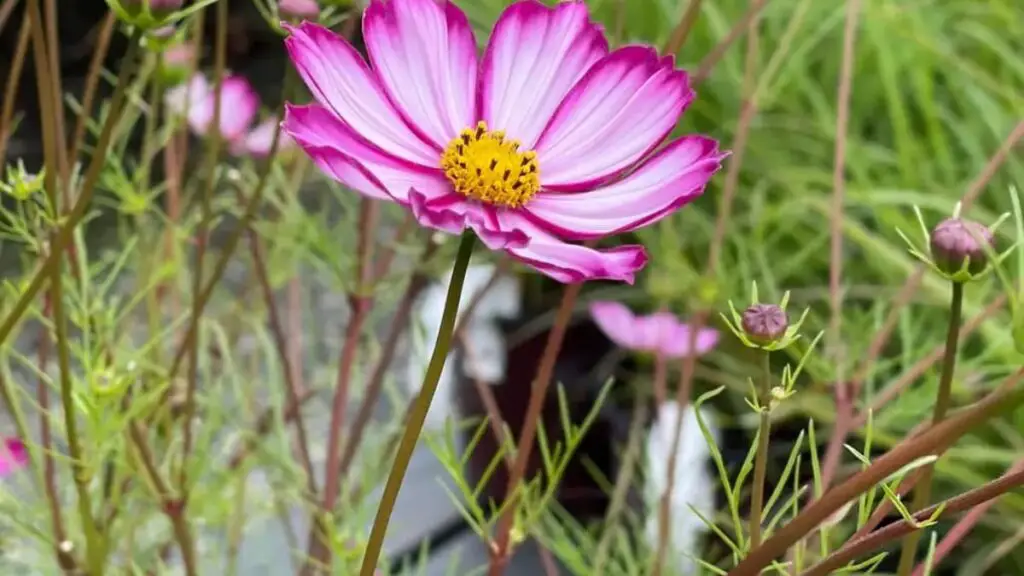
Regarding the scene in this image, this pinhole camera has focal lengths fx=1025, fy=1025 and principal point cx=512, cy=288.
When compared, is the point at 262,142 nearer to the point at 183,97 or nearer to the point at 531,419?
the point at 183,97

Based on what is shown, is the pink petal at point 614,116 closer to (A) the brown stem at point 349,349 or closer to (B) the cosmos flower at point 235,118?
(A) the brown stem at point 349,349

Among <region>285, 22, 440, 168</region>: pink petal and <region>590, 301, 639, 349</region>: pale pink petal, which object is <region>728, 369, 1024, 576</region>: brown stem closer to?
<region>285, 22, 440, 168</region>: pink petal

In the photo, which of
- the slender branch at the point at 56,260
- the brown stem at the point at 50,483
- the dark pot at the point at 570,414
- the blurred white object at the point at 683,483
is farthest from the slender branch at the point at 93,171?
the dark pot at the point at 570,414

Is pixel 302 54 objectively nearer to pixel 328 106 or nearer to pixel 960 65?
pixel 328 106

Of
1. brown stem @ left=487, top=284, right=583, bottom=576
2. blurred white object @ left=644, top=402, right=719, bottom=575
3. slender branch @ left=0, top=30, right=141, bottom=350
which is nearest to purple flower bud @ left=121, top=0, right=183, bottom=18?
slender branch @ left=0, top=30, right=141, bottom=350

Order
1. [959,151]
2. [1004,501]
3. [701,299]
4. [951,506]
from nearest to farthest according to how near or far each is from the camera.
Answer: [951,506] → [701,299] → [1004,501] → [959,151]

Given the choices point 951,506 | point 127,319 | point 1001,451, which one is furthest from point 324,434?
point 951,506
